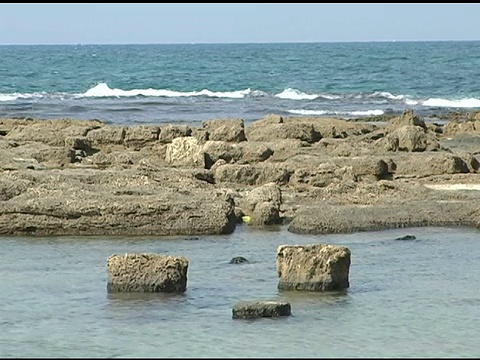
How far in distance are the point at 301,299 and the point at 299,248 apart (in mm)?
603

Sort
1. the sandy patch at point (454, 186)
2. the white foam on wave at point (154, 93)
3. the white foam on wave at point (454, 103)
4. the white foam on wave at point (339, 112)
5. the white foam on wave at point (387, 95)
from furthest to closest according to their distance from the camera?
the white foam on wave at point (154, 93) < the white foam on wave at point (387, 95) < the white foam on wave at point (454, 103) < the white foam on wave at point (339, 112) < the sandy patch at point (454, 186)

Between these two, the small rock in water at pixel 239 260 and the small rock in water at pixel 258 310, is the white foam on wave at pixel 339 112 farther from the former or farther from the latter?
the small rock in water at pixel 258 310

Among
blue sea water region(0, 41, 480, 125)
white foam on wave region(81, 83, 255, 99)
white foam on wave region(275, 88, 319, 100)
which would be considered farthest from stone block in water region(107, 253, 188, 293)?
white foam on wave region(81, 83, 255, 99)

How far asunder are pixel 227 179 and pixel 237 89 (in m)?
42.1

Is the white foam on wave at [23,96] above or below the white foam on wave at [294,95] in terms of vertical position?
below

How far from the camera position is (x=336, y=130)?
22.6 metres

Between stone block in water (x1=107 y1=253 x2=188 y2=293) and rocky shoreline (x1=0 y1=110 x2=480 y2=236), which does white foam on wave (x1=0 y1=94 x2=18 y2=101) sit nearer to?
rocky shoreline (x1=0 y1=110 x2=480 y2=236)

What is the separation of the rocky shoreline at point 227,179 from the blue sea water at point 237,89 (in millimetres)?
14179

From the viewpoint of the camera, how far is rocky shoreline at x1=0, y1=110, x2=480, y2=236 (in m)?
15.0

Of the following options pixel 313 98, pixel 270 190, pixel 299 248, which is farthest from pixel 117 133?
pixel 313 98

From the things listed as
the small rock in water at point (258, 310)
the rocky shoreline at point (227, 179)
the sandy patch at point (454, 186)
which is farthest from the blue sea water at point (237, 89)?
the small rock in water at point (258, 310)

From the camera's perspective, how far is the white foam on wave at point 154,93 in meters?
55.9

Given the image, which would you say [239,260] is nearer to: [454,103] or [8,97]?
[454,103]

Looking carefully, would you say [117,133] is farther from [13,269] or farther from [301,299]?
[301,299]
